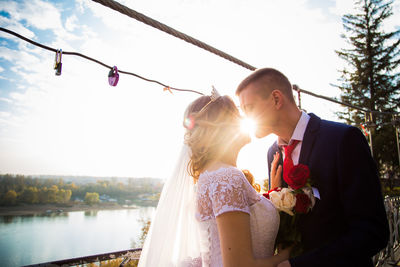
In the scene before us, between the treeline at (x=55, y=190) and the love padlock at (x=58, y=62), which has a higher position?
the love padlock at (x=58, y=62)

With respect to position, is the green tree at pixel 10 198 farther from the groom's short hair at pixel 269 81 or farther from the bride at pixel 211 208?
the groom's short hair at pixel 269 81

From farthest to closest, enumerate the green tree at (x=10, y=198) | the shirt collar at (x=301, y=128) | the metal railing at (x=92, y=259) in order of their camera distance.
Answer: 1. the green tree at (x=10, y=198)
2. the metal railing at (x=92, y=259)
3. the shirt collar at (x=301, y=128)

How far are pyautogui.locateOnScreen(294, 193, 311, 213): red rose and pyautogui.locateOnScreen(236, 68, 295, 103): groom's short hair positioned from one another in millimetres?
866

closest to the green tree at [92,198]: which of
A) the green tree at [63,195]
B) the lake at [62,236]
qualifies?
the green tree at [63,195]

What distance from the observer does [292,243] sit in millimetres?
1502

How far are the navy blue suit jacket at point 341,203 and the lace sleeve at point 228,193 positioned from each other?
458mm

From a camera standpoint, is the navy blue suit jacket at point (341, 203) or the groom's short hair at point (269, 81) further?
the groom's short hair at point (269, 81)

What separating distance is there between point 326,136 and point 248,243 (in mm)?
928

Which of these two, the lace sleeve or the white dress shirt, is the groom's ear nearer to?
the white dress shirt

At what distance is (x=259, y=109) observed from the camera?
6.49ft

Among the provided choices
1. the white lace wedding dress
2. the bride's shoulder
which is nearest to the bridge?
the white lace wedding dress

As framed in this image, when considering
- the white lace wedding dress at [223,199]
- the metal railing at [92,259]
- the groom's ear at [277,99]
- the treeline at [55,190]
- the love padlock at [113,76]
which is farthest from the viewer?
the treeline at [55,190]

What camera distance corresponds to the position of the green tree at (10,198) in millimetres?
3827

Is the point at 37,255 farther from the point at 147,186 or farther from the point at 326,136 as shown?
the point at 326,136
